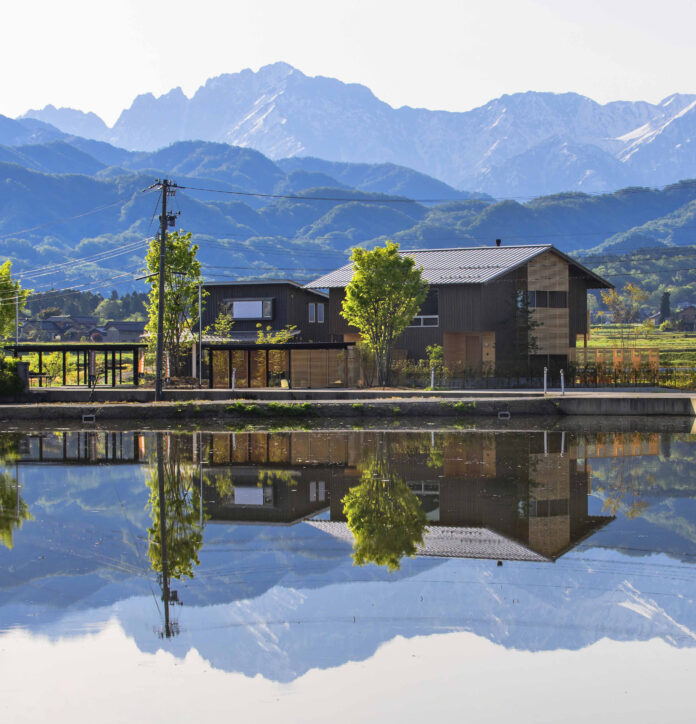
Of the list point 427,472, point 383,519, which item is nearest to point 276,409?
point 427,472

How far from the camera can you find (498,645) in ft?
30.2

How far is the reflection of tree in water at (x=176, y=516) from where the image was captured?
12109 mm

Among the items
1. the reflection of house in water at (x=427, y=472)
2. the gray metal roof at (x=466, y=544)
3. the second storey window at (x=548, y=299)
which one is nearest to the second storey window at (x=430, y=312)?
the second storey window at (x=548, y=299)

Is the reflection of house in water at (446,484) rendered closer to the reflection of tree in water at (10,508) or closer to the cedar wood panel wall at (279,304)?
the reflection of tree in water at (10,508)

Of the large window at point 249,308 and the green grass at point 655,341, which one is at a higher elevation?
the large window at point 249,308

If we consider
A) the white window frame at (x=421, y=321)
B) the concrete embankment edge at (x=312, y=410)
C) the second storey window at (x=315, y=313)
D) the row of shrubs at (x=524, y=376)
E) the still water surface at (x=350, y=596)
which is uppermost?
the second storey window at (x=315, y=313)

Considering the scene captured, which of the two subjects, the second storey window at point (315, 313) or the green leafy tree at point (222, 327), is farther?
the second storey window at point (315, 313)

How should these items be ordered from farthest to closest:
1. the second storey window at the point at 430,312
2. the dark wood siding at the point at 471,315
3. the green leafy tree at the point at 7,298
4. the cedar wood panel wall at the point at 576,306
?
the green leafy tree at the point at 7,298 < the cedar wood panel wall at the point at 576,306 < the second storey window at the point at 430,312 < the dark wood siding at the point at 471,315

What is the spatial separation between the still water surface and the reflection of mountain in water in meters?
0.03

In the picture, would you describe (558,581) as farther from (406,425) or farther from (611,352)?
(611,352)

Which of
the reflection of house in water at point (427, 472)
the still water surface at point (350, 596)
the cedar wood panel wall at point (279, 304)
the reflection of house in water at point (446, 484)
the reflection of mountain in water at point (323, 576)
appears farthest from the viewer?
the cedar wood panel wall at point (279, 304)

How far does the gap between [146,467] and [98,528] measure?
6864mm

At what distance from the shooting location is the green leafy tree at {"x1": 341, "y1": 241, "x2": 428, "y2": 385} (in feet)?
155

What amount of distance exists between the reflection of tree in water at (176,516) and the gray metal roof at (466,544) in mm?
1935
